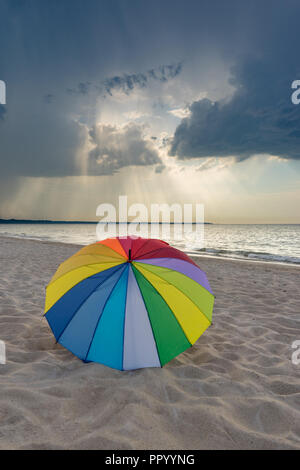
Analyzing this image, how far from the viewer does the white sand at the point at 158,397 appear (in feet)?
6.12

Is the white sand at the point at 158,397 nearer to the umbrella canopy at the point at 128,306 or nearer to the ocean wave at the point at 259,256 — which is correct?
the umbrella canopy at the point at 128,306

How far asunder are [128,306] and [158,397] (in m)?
0.86

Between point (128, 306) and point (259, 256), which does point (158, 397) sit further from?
point (259, 256)

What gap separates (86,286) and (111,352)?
70cm

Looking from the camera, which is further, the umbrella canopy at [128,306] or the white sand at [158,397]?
the umbrella canopy at [128,306]

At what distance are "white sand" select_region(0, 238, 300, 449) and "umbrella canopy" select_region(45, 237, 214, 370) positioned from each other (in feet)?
0.93

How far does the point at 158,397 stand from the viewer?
2.31 metres

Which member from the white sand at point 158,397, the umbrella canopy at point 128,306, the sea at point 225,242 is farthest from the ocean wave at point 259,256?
the umbrella canopy at point 128,306

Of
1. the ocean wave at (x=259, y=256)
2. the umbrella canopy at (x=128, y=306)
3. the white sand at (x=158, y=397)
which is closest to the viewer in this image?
the white sand at (x=158, y=397)

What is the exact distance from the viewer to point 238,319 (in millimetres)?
4426

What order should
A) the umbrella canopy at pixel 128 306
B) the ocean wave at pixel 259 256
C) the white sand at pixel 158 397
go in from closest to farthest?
1. the white sand at pixel 158 397
2. the umbrella canopy at pixel 128 306
3. the ocean wave at pixel 259 256

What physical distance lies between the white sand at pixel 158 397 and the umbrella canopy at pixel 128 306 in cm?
28

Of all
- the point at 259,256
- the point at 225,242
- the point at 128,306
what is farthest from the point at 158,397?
the point at 225,242
